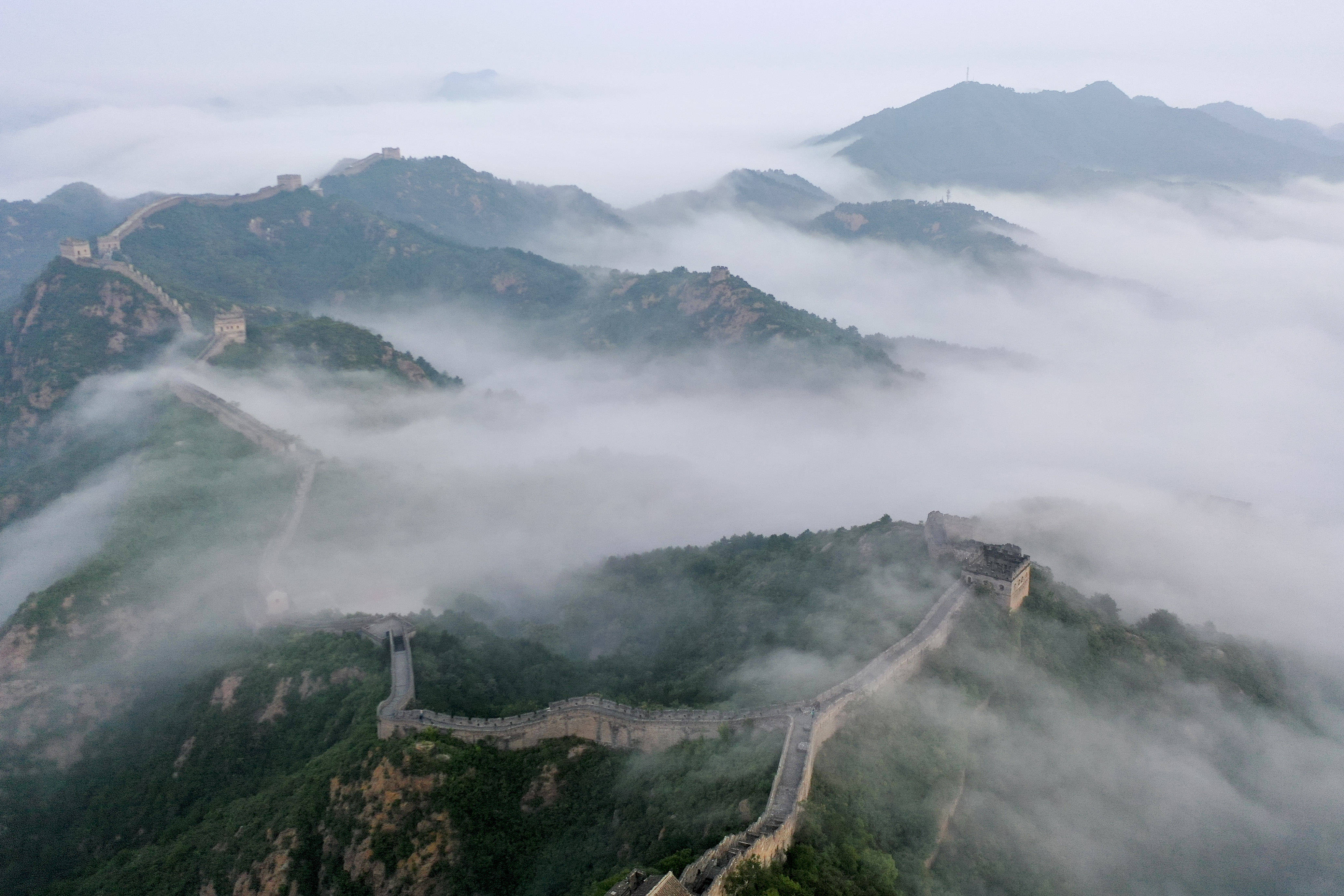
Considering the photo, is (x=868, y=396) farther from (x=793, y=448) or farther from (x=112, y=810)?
(x=112, y=810)

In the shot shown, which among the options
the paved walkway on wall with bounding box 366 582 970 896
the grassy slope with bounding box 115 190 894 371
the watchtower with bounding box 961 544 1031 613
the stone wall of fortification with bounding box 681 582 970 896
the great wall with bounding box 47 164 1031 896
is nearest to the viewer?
the stone wall of fortification with bounding box 681 582 970 896

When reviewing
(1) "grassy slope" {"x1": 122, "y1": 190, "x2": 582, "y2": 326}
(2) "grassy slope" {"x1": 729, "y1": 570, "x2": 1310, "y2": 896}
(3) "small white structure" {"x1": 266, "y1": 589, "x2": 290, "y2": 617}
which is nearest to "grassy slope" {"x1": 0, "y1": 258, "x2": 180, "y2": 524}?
(1) "grassy slope" {"x1": 122, "y1": 190, "x2": 582, "y2": 326}

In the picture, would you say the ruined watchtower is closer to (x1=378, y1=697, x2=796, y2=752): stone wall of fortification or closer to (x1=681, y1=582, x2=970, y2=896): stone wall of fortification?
(x1=681, y1=582, x2=970, y2=896): stone wall of fortification

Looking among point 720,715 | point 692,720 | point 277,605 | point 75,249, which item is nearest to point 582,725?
point 692,720

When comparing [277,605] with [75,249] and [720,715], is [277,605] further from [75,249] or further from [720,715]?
[75,249]

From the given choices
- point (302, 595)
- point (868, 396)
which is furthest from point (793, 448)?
point (302, 595)

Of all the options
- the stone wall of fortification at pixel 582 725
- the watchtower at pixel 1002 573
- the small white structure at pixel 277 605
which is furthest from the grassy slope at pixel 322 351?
the watchtower at pixel 1002 573
